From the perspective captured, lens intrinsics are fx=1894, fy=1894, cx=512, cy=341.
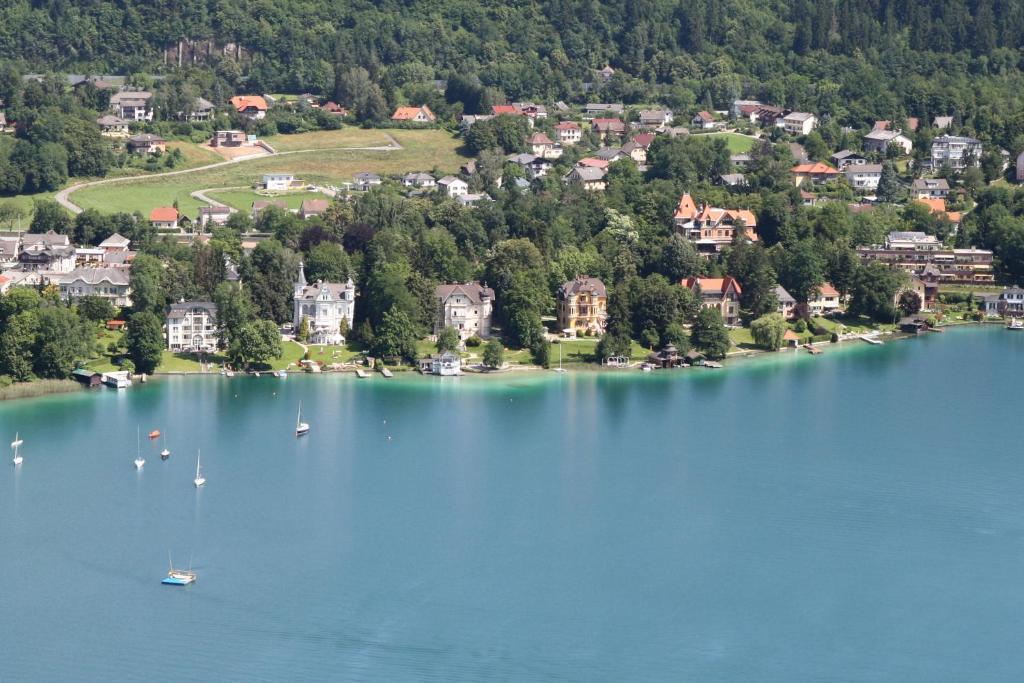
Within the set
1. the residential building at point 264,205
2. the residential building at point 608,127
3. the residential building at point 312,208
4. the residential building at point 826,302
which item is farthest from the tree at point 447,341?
the residential building at point 608,127

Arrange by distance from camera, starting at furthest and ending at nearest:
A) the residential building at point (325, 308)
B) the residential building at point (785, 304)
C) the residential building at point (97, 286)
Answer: the residential building at point (785, 304), the residential building at point (97, 286), the residential building at point (325, 308)

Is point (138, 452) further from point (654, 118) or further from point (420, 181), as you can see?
point (654, 118)

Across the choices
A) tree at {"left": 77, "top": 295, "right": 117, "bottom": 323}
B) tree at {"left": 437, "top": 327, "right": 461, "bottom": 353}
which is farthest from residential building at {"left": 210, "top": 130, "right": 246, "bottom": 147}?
tree at {"left": 437, "top": 327, "right": 461, "bottom": 353}

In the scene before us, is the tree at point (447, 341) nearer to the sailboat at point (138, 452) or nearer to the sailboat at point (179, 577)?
the sailboat at point (138, 452)

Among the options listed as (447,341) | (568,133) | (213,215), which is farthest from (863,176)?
(447,341)

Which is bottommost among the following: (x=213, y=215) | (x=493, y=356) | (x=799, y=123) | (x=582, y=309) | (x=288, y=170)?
(x=493, y=356)

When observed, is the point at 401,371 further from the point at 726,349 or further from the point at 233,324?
the point at 726,349

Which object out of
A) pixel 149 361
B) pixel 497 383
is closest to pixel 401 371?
pixel 497 383
